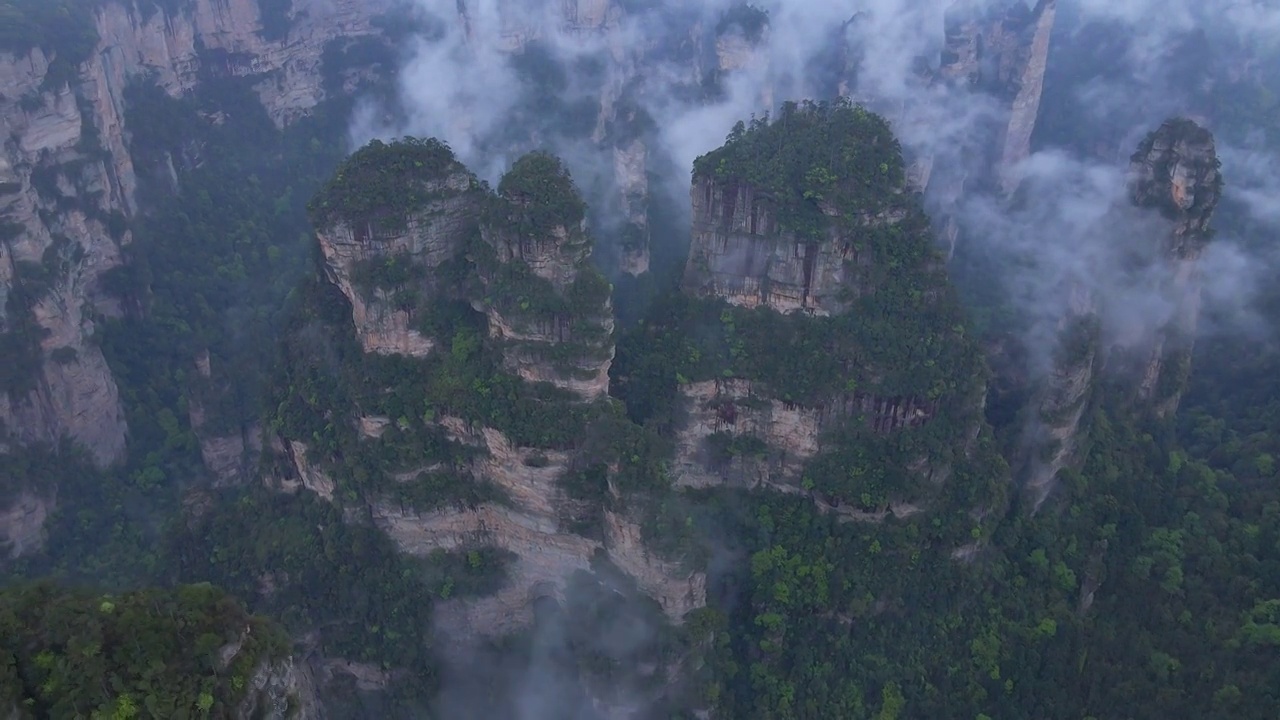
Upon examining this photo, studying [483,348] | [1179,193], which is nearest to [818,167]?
[483,348]

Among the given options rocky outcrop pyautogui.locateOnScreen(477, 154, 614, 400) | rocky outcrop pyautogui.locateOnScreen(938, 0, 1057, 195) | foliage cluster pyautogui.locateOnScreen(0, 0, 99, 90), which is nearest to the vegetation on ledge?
rocky outcrop pyautogui.locateOnScreen(477, 154, 614, 400)

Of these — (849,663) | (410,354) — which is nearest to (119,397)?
(410,354)

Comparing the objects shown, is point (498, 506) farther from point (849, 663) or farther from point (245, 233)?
point (245, 233)

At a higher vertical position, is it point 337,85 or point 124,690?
point 337,85

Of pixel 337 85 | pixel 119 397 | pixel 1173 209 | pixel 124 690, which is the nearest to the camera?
pixel 124 690

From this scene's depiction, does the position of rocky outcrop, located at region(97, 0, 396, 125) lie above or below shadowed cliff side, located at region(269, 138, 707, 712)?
above

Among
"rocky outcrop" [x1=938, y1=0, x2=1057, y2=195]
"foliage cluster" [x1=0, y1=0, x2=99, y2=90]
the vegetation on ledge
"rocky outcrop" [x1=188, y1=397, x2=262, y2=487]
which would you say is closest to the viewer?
the vegetation on ledge

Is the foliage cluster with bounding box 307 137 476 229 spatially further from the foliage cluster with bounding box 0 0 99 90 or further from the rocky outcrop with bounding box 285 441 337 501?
the foliage cluster with bounding box 0 0 99 90
